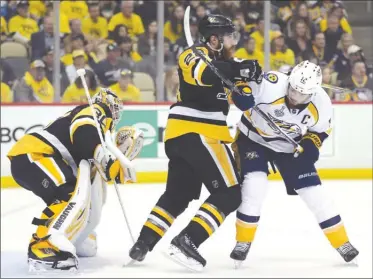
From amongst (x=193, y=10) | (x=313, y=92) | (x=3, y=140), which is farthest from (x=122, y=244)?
(x=193, y=10)

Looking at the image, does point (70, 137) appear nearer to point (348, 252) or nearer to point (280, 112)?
point (280, 112)

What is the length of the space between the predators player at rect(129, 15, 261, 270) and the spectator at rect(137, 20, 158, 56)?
3.52 meters

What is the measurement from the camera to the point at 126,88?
8.50m

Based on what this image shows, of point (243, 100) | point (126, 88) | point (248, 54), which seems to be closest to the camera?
point (243, 100)

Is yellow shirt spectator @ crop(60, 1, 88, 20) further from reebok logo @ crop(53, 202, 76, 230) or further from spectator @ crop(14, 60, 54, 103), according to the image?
reebok logo @ crop(53, 202, 76, 230)

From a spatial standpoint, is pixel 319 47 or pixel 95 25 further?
pixel 319 47

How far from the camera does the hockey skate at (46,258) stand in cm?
498

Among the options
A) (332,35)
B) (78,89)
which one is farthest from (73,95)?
(332,35)

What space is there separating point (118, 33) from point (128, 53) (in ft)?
0.60

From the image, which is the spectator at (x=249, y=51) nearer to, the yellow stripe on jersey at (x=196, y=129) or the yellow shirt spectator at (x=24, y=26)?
the yellow shirt spectator at (x=24, y=26)

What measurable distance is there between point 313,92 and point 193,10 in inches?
154

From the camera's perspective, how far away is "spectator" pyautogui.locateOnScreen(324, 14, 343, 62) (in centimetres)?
889

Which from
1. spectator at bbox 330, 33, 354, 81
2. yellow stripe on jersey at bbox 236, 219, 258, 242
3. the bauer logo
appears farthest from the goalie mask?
spectator at bbox 330, 33, 354, 81

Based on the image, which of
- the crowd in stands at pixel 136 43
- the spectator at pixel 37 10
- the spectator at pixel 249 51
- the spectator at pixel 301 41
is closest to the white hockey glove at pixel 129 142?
the crowd in stands at pixel 136 43
